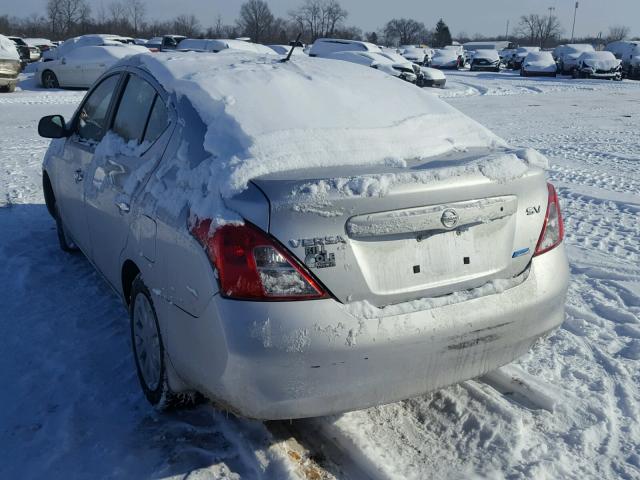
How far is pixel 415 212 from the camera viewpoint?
2.48m

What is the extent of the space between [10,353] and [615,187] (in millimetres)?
6492

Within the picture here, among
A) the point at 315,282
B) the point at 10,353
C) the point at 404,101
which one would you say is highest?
the point at 404,101

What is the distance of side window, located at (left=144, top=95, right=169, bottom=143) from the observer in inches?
125

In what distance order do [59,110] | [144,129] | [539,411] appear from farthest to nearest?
[59,110] < [144,129] < [539,411]

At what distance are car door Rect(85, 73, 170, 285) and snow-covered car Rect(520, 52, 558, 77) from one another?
31333 millimetres

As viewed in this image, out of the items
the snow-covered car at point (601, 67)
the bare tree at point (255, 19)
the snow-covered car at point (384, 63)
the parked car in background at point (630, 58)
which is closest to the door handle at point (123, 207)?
the snow-covered car at point (384, 63)

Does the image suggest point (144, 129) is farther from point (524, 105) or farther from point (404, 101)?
point (524, 105)

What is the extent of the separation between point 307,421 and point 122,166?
1.62m

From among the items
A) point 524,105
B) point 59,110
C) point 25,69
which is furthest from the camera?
point 25,69

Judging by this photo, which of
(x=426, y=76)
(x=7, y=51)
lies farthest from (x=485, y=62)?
(x=7, y=51)

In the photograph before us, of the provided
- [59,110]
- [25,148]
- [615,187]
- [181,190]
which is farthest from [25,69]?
[181,190]

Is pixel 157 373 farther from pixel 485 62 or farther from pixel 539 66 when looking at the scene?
pixel 485 62

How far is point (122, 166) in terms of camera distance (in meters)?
3.38

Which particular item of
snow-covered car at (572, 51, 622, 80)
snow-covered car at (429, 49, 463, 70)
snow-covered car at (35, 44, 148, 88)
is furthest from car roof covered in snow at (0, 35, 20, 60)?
snow-covered car at (429, 49, 463, 70)
